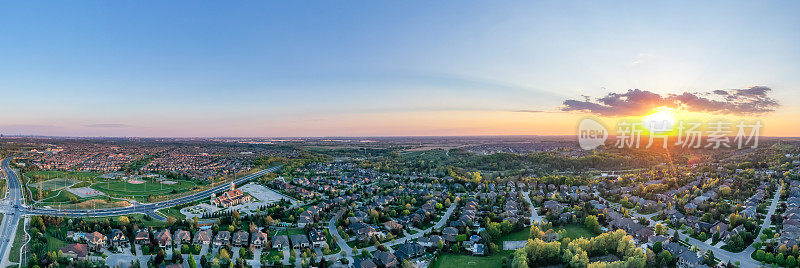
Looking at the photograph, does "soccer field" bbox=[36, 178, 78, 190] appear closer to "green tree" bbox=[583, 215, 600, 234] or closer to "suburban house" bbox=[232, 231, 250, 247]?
"suburban house" bbox=[232, 231, 250, 247]

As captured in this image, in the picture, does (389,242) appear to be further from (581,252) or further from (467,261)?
(581,252)

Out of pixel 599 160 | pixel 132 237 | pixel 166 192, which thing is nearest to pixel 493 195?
pixel 132 237

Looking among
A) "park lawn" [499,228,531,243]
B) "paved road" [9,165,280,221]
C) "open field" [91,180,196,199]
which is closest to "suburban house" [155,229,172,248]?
"paved road" [9,165,280,221]

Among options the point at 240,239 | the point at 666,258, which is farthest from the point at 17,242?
the point at 666,258

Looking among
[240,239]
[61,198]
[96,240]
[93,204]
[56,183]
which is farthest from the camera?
[56,183]

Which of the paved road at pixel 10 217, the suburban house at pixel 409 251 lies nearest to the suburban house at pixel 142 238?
the paved road at pixel 10 217
